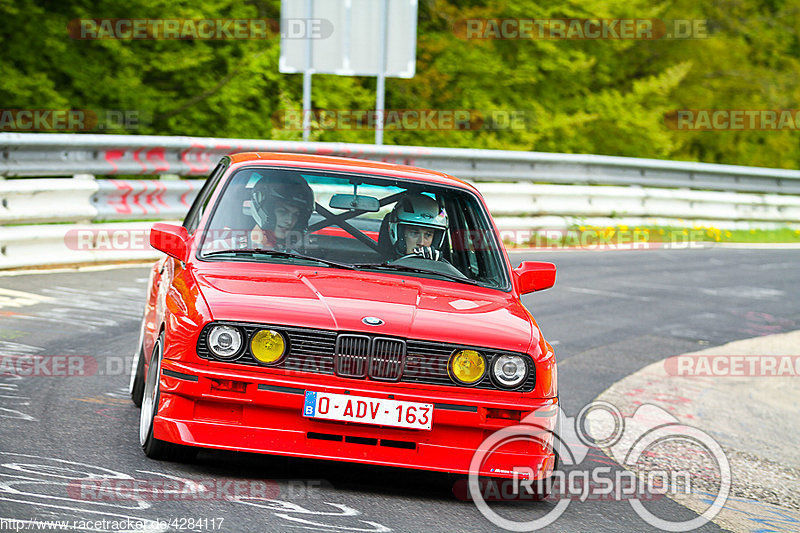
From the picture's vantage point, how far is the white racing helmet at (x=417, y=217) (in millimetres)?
6656

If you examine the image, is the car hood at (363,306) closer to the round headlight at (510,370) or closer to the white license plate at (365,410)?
the round headlight at (510,370)

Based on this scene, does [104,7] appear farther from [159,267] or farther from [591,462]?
[591,462]

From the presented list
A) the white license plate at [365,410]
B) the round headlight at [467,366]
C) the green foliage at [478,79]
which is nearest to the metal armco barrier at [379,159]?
the green foliage at [478,79]

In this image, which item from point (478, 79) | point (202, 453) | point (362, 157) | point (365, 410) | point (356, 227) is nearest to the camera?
point (365, 410)

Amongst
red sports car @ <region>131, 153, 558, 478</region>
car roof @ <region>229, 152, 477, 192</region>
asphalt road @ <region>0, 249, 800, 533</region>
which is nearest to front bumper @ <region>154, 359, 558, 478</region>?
red sports car @ <region>131, 153, 558, 478</region>

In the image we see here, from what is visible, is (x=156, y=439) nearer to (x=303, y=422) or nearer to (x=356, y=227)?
(x=303, y=422)

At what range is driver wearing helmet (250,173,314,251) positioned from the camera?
6352 mm

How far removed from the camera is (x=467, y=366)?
5.43m

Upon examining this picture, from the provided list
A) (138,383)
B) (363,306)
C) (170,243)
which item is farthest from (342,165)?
(138,383)

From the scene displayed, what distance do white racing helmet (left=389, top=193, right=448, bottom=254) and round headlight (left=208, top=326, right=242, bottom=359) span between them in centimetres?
149

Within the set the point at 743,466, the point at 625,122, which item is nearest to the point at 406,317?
the point at 743,466

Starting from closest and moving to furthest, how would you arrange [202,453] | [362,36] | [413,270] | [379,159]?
1. [202,453]
2. [413,270]
3. [379,159]
4. [362,36]

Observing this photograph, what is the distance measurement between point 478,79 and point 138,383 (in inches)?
933

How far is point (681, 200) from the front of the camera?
21.4m
